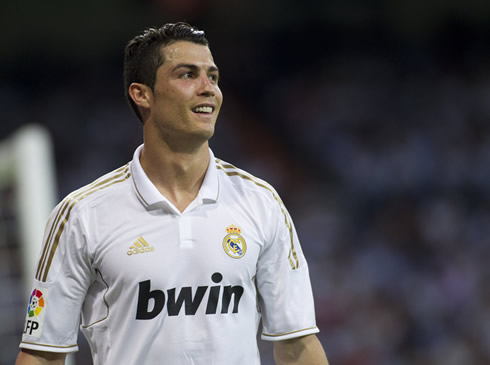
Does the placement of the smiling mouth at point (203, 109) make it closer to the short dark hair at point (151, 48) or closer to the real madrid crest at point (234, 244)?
the short dark hair at point (151, 48)

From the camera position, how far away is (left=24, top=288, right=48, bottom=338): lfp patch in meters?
2.30

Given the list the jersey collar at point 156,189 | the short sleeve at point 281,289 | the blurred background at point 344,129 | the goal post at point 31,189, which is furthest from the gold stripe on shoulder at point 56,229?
the blurred background at point 344,129

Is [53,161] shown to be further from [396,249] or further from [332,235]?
[396,249]

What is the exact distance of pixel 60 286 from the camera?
229 cm

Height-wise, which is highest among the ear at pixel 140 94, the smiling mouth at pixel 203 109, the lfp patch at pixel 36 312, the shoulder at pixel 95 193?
the ear at pixel 140 94

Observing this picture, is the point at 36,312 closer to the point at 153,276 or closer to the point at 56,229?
the point at 56,229

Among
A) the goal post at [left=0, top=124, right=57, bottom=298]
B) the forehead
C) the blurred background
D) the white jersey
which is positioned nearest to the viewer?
the white jersey

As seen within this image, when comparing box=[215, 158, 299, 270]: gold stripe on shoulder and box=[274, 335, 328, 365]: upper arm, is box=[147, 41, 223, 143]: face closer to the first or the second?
box=[215, 158, 299, 270]: gold stripe on shoulder

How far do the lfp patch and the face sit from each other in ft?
1.97

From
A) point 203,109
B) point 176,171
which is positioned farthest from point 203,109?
point 176,171

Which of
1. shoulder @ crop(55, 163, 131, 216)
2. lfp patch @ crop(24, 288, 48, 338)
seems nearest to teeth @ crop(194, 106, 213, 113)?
shoulder @ crop(55, 163, 131, 216)

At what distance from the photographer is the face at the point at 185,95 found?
2309 millimetres

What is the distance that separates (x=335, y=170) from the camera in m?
9.36

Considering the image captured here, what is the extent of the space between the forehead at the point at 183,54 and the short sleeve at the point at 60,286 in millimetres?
539
